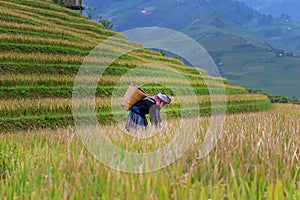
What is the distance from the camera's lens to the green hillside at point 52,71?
39.9 ft

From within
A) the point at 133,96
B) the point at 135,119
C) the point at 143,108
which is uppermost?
the point at 133,96


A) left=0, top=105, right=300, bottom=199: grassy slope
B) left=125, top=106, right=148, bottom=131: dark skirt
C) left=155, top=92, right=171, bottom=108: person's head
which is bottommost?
left=125, top=106, right=148, bottom=131: dark skirt

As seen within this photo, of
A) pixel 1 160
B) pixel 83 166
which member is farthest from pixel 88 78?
pixel 83 166

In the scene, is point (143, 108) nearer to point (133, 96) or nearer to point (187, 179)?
point (133, 96)

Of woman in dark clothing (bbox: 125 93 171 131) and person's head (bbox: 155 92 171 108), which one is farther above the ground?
person's head (bbox: 155 92 171 108)

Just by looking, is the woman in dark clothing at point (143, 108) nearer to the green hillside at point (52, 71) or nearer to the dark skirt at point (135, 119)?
the dark skirt at point (135, 119)

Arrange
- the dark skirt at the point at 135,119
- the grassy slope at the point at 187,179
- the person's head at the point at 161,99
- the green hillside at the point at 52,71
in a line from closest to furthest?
the grassy slope at the point at 187,179, the person's head at the point at 161,99, the dark skirt at the point at 135,119, the green hillside at the point at 52,71

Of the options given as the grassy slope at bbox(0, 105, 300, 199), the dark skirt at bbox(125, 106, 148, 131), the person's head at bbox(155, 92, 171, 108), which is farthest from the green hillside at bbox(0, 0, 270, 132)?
the grassy slope at bbox(0, 105, 300, 199)

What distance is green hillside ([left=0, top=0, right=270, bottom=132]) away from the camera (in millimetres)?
12164

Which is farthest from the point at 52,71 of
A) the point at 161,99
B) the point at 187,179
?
the point at 187,179

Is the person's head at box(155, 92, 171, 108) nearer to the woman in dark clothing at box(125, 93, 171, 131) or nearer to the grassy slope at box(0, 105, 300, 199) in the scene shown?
the woman in dark clothing at box(125, 93, 171, 131)

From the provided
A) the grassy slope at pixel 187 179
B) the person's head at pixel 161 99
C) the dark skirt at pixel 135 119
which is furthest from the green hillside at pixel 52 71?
the grassy slope at pixel 187 179

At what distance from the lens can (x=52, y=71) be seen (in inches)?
625

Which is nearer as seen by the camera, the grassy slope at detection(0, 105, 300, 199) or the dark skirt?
the grassy slope at detection(0, 105, 300, 199)
